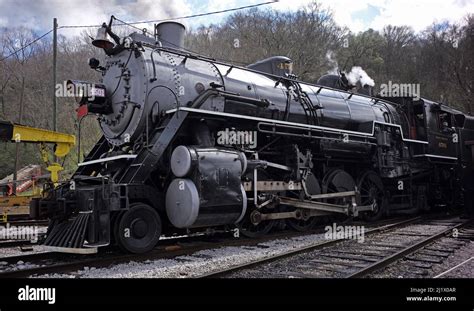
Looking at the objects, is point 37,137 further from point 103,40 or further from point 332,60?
point 332,60

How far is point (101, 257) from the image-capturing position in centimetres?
612

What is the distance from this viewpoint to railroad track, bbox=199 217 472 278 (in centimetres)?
506

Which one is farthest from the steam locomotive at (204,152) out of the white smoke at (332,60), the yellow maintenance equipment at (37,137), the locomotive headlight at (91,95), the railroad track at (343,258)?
the white smoke at (332,60)

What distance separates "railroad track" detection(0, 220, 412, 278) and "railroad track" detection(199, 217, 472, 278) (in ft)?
4.46

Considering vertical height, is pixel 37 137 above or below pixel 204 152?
above

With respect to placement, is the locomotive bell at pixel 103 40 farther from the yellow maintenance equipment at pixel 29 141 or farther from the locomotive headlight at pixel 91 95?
the yellow maintenance equipment at pixel 29 141

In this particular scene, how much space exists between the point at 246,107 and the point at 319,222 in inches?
150

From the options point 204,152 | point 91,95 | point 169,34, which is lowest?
point 204,152

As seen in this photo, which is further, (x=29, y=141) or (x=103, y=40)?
(x=29, y=141)

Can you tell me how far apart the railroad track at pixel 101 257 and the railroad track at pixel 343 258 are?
136cm

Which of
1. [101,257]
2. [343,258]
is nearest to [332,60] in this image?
[343,258]

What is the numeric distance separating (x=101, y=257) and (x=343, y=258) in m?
3.57

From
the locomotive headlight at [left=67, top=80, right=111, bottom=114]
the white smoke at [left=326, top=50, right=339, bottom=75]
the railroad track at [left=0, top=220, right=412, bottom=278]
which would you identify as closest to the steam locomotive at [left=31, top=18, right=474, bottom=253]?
the locomotive headlight at [left=67, top=80, right=111, bottom=114]
